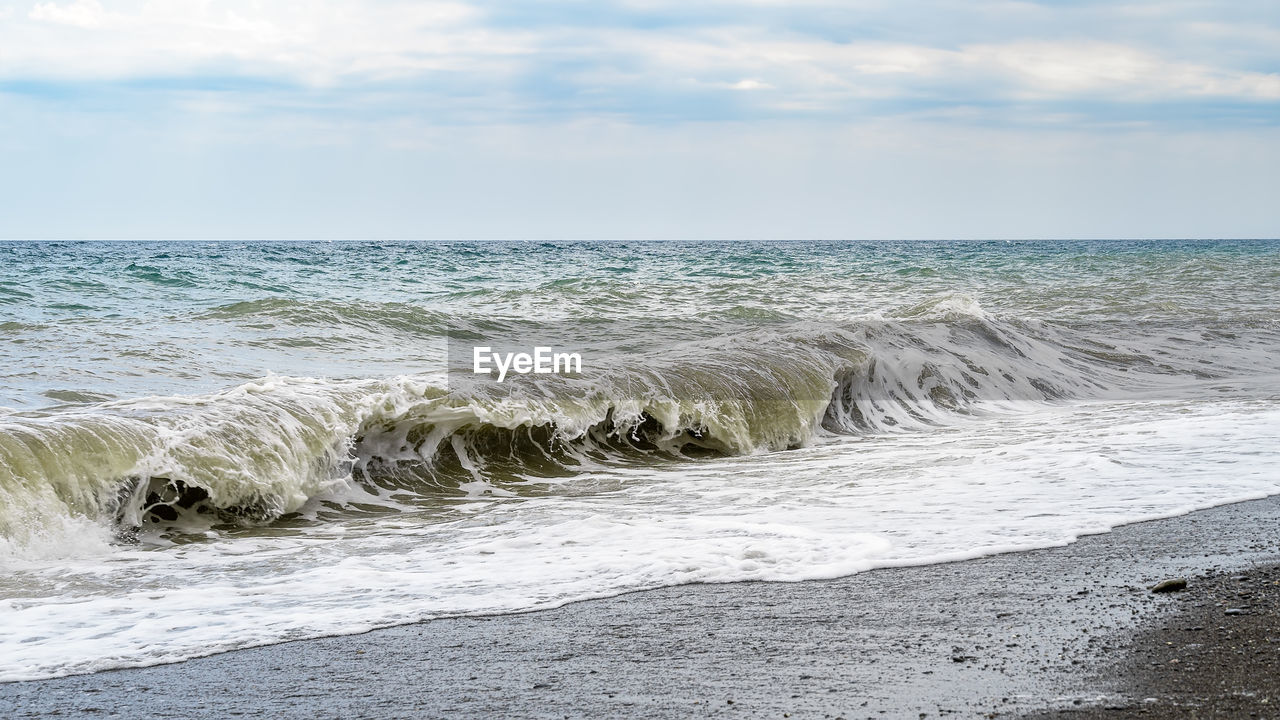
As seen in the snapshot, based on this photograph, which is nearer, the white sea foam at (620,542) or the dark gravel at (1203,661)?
the dark gravel at (1203,661)

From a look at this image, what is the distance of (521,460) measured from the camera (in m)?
7.05

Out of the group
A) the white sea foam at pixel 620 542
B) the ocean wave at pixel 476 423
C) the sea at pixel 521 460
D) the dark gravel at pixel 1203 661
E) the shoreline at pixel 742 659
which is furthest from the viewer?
the ocean wave at pixel 476 423

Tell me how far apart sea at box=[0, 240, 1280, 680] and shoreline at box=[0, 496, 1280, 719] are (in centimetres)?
21

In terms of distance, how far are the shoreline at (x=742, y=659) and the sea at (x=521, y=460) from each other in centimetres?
21

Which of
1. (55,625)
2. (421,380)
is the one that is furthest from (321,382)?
(55,625)

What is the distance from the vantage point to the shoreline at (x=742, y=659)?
9.01 ft

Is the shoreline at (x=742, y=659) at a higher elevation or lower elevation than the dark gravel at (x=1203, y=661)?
lower

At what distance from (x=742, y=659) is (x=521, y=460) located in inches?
162

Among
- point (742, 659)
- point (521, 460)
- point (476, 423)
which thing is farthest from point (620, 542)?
point (476, 423)

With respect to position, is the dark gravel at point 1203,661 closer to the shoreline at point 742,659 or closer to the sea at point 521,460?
the shoreline at point 742,659

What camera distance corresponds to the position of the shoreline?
9.01 feet

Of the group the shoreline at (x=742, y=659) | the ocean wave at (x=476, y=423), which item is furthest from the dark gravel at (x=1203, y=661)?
the ocean wave at (x=476, y=423)

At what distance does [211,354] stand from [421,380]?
4.16m

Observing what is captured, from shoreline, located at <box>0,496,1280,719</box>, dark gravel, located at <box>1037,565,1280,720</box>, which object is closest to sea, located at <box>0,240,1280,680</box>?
shoreline, located at <box>0,496,1280,719</box>
